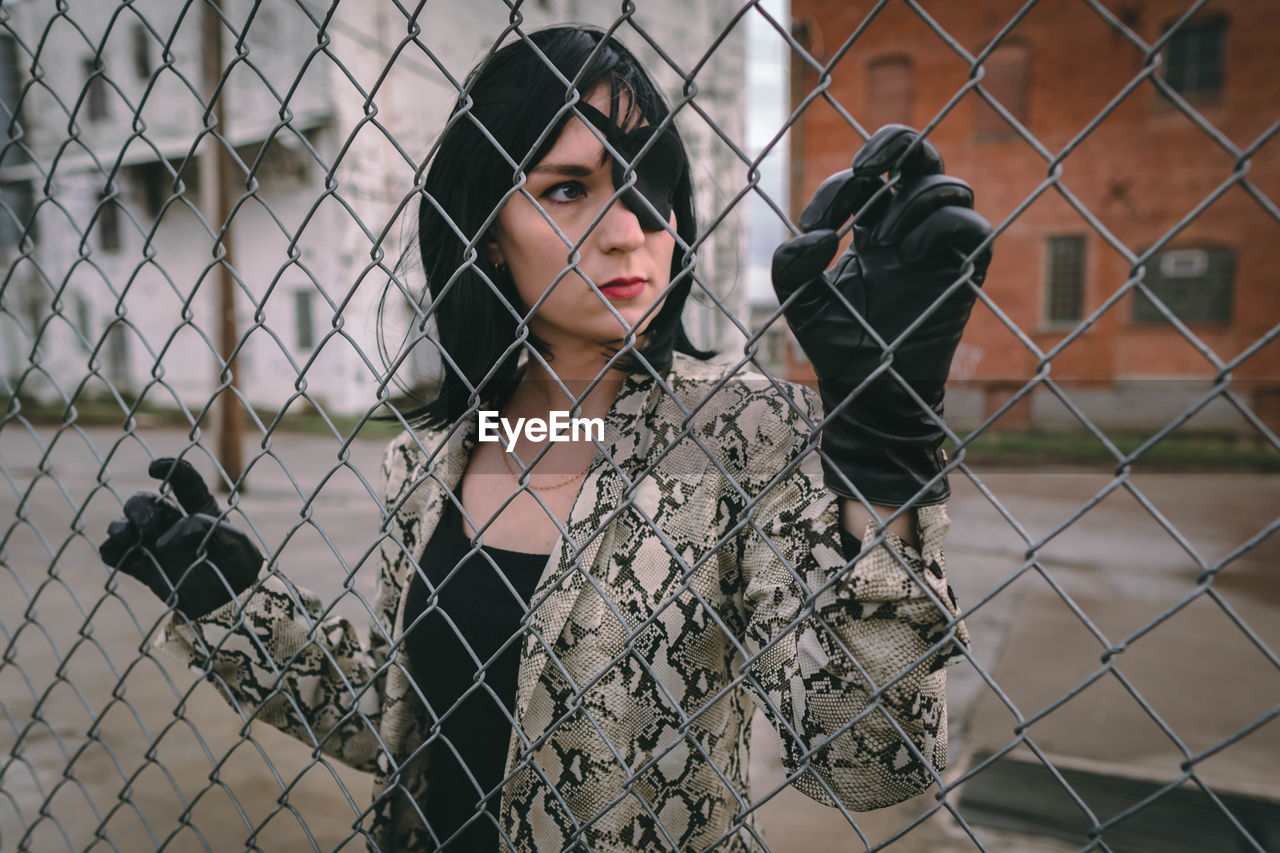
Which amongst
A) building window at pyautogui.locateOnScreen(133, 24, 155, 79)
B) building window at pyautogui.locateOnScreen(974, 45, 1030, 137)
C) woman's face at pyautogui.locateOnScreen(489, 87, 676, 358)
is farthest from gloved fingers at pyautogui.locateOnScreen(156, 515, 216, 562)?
building window at pyautogui.locateOnScreen(133, 24, 155, 79)

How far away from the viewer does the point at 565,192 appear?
1.12 m

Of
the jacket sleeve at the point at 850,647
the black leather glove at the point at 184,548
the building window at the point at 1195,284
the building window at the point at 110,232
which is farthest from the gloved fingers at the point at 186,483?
the building window at the point at 110,232

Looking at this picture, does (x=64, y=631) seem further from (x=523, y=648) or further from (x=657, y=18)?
(x=657, y=18)

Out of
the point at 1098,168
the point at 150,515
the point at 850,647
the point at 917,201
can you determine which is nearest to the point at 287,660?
the point at 150,515

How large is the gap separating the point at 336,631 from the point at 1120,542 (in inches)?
241

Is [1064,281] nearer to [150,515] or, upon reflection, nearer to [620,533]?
[620,533]

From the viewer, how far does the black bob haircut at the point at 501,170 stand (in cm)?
113

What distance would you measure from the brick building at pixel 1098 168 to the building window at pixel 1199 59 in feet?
0.09

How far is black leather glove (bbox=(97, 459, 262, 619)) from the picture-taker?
1335mm

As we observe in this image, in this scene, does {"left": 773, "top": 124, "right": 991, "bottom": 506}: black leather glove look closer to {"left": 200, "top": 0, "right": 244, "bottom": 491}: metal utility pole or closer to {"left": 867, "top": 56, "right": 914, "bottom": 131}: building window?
{"left": 200, "top": 0, "right": 244, "bottom": 491}: metal utility pole

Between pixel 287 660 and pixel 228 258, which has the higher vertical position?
pixel 228 258

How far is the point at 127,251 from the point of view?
13734 millimetres

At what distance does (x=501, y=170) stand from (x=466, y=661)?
82 centimetres

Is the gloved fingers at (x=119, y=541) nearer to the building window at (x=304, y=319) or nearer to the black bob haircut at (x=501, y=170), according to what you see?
the black bob haircut at (x=501, y=170)
